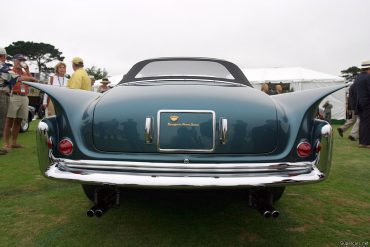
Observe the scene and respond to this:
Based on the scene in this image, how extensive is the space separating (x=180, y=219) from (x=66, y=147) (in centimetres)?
110

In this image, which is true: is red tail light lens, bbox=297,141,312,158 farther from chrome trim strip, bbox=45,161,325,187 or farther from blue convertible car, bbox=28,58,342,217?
chrome trim strip, bbox=45,161,325,187

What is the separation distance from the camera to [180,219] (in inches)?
108

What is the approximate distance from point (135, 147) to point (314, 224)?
159cm

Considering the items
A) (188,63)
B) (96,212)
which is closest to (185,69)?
(188,63)

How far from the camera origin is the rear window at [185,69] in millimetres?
3375

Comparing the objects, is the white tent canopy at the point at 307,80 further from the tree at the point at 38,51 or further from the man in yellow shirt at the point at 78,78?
the tree at the point at 38,51

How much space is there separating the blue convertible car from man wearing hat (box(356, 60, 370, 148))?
5.18 meters

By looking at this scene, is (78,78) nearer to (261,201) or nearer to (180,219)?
→ (180,219)

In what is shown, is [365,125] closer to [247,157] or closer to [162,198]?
[162,198]

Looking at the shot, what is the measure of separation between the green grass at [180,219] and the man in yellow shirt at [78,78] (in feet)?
6.06

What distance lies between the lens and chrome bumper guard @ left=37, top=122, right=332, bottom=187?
1918 mm

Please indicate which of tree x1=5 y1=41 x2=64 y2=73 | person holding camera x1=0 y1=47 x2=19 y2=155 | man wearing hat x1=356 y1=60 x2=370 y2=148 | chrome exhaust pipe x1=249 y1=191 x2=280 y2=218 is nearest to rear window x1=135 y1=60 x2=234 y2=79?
chrome exhaust pipe x1=249 y1=191 x2=280 y2=218

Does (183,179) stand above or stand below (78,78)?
below

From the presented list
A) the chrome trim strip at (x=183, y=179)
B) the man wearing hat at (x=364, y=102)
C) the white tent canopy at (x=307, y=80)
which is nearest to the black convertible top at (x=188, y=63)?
the chrome trim strip at (x=183, y=179)
